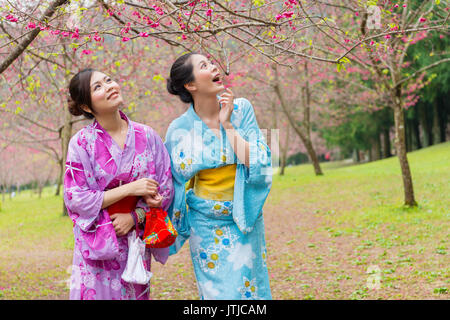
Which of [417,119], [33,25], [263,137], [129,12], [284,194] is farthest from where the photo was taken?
[417,119]

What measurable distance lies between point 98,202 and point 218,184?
76 cm

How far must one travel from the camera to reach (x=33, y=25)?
3975 mm

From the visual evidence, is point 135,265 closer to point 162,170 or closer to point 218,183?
point 162,170

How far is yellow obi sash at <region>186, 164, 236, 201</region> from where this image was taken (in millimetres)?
3160

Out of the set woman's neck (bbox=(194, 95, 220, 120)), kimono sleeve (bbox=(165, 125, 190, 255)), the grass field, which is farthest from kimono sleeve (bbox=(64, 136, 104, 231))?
the grass field

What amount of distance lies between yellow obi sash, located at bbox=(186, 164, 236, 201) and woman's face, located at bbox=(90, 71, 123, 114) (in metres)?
0.70

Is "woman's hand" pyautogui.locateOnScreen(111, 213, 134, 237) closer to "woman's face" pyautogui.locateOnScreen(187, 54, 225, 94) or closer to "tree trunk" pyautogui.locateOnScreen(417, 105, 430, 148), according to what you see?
"woman's face" pyautogui.locateOnScreen(187, 54, 225, 94)

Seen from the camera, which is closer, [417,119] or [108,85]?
[108,85]

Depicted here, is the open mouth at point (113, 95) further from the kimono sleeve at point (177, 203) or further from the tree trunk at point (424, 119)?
the tree trunk at point (424, 119)

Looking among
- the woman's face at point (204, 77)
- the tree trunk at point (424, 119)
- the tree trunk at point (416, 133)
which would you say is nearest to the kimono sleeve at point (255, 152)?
the woman's face at point (204, 77)

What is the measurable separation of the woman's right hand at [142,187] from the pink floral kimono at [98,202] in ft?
0.28

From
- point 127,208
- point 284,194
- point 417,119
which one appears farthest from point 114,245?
point 417,119
